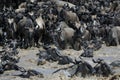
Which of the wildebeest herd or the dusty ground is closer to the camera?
the dusty ground

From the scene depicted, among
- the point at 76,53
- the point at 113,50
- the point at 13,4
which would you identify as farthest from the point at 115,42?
the point at 13,4

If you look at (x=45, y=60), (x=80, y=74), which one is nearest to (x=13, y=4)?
(x=45, y=60)

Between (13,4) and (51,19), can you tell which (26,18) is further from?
(13,4)

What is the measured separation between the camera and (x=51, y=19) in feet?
87.5

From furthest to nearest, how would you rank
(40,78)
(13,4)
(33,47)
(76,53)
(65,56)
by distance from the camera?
1. (13,4)
2. (33,47)
3. (76,53)
4. (65,56)
5. (40,78)

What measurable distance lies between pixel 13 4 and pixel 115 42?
12.0 metres

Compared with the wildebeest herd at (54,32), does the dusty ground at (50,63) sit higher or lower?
lower

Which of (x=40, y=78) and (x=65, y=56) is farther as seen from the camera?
(x=65, y=56)

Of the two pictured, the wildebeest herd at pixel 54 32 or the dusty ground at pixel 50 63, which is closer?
the dusty ground at pixel 50 63

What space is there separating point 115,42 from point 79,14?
550 centimetres

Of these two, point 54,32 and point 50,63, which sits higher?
point 54,32

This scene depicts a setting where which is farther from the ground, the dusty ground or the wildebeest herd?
the wildebeest herd

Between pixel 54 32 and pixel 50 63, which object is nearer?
pixel 50 63

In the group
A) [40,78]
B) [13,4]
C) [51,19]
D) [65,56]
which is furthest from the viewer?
[13,4]
